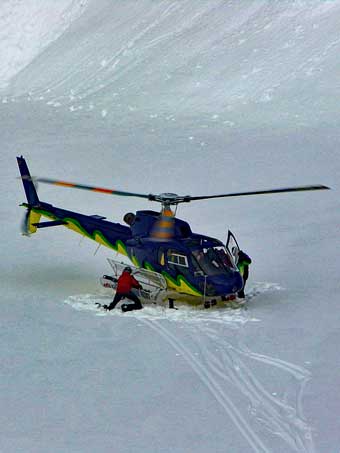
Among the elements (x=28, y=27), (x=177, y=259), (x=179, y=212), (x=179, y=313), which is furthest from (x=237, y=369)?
(x=28, y=27)

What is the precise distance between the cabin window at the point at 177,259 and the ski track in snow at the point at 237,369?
935 mm

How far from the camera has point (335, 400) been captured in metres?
13.3

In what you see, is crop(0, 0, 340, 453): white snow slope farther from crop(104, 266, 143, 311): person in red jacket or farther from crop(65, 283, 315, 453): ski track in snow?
crop(104, 266, 143, 311): person in red jacket

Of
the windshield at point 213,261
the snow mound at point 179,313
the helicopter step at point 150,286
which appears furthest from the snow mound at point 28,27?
the windshield at point 213,261

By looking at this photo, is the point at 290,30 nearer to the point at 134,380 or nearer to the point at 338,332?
the point at 338,332

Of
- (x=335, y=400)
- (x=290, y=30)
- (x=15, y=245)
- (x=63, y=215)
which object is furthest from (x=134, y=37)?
(x=335, y=400)

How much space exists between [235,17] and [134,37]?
16.0 feet

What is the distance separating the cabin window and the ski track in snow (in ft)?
3.07

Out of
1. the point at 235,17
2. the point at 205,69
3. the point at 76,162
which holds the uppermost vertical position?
the point at 235,17

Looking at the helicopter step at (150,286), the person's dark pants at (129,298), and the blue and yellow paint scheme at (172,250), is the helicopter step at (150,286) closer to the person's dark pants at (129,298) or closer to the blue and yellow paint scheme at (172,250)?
the blue and yellow paint scheme at (172,250)

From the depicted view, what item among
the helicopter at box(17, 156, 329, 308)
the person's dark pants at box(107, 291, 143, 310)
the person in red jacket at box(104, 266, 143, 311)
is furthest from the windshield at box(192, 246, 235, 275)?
the person's dark pants at box(107, 291, 143, 310)

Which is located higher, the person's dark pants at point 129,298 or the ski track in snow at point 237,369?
the person's dark pants at point 129,298

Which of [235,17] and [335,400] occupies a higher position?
[235,17]

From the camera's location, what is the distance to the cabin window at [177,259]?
675 inches
